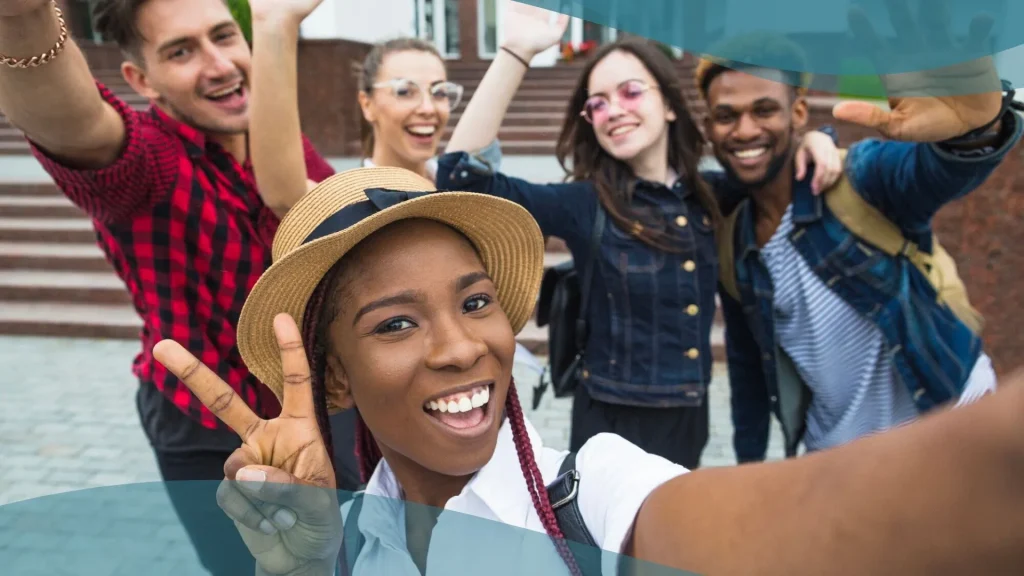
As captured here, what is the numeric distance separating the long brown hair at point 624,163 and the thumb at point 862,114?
68 cm

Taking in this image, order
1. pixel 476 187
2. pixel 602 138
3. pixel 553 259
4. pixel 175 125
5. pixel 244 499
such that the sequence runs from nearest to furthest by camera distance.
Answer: pixel 244 499 < pixel 175 125 < pixel 476 187 < pixel 602 138 < pixel 553 259

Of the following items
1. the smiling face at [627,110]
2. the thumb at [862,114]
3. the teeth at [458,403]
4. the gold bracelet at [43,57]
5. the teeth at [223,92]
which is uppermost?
the gold bracelet at [43,57]

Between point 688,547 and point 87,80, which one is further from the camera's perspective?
point 87,80

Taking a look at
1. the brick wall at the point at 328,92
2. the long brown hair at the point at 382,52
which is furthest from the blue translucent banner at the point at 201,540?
the brick wall at the point at 328,92

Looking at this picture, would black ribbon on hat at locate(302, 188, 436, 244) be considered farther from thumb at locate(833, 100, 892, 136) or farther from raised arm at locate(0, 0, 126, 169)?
thumb at locate(833, 100, 892, 136)

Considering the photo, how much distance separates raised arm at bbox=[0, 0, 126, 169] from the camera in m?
1.25

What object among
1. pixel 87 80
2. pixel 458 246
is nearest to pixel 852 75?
pixel 458 246

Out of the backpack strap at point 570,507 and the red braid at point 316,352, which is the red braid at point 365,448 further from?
the backpack strap at point 570,507

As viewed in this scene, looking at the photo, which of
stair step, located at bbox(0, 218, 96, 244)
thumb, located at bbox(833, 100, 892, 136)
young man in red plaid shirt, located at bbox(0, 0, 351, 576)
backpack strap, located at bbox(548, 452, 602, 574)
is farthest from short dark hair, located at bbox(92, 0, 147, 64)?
stair step, located at bbox(0, 218, 96, 244)

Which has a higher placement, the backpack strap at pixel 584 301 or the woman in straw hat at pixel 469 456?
the woman in straw hat at pixel 469 456

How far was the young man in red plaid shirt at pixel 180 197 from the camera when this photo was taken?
1611 mm

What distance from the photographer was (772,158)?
2281mm

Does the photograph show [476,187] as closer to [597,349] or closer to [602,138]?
[602,138]

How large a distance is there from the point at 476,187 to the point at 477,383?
1086 millimetres
